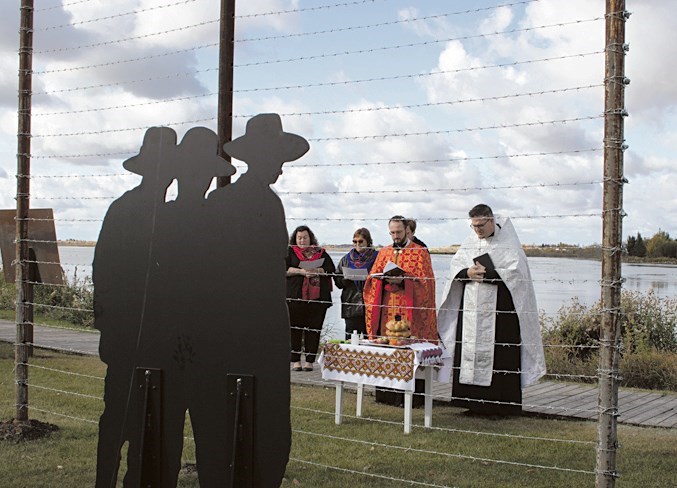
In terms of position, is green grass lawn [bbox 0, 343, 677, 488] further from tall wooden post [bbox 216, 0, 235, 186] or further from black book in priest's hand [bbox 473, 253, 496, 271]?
tall wooden post [bbox 216, 0, 235, 186]

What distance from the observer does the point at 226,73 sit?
5.68 metres

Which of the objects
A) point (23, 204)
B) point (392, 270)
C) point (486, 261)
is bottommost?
point (392, 270)

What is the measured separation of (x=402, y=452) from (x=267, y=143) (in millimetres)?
3057

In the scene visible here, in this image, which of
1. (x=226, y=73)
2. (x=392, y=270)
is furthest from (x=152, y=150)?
(x=392, y=270)

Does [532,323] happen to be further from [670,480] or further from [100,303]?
[100,303]

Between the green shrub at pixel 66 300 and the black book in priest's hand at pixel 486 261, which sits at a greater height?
the black book in priest's hand at pixel 486 261

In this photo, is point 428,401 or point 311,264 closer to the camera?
point 428,401

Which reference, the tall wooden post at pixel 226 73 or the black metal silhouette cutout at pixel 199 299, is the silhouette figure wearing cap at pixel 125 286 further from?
the tall wooden post at pixel 226 73

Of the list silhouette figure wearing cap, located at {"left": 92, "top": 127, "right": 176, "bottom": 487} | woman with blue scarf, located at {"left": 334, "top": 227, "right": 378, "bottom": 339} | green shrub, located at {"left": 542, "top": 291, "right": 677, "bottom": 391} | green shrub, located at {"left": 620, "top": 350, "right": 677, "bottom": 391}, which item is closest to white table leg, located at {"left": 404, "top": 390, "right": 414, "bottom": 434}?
woman with blue scarf, located at {"left": 334, "top": 227, "right": 378, "bottom": 339}

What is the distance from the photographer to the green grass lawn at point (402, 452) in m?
5.68

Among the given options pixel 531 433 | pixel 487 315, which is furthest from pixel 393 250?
pixel 531 433

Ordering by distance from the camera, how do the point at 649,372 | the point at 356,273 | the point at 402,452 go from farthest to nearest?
the point at 649,372 < the point at 356,273 < the point at 402,452

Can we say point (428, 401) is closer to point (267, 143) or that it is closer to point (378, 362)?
point (378, 362)

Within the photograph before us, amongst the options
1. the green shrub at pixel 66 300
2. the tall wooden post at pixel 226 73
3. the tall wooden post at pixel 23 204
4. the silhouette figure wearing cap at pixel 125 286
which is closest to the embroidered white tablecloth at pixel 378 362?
the tall wooden post at pixel 226 73
